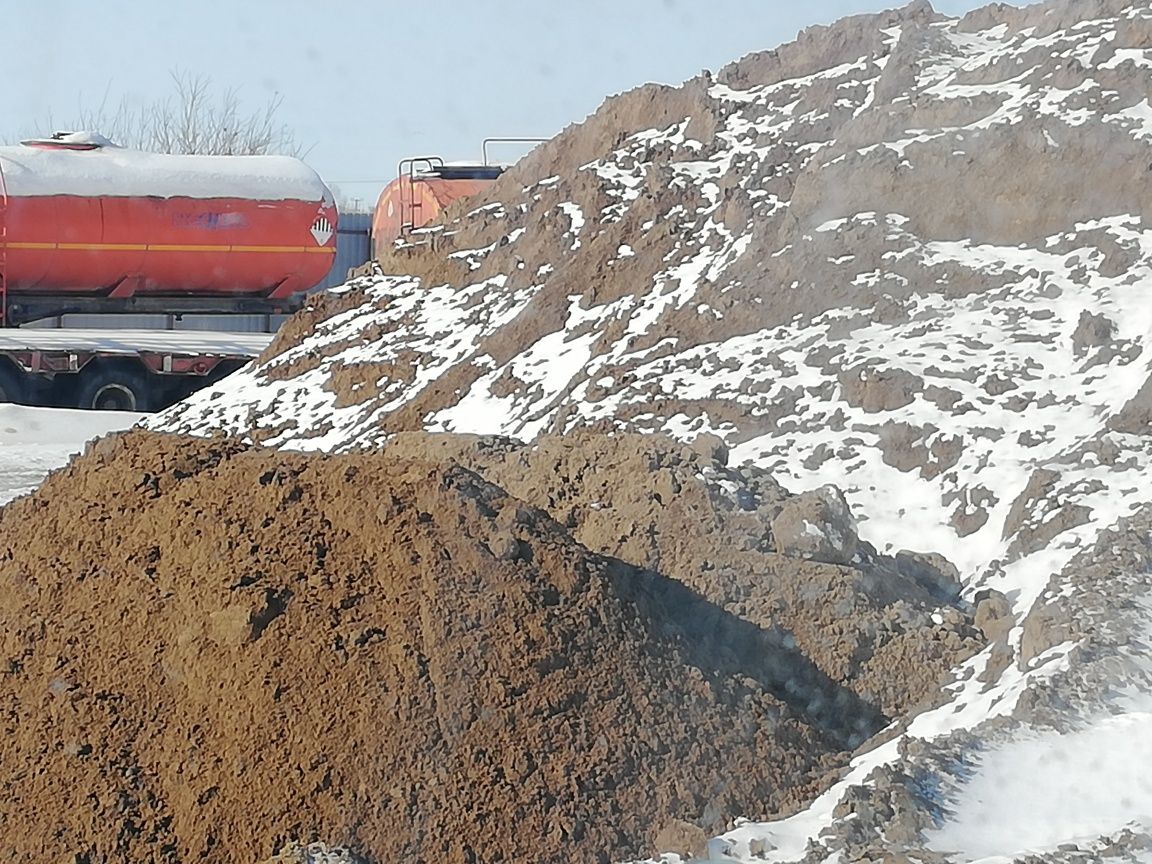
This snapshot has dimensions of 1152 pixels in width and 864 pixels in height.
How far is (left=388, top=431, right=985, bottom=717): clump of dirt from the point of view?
6.05 m

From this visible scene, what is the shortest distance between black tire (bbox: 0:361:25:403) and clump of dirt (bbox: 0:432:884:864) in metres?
12.1

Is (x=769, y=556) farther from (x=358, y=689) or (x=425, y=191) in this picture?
(x=425, y=191)

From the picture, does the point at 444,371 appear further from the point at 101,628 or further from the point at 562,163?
the point at 101,628

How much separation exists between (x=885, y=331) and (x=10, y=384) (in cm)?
1159

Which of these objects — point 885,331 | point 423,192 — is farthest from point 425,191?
point 885,331

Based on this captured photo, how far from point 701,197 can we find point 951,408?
14.5 ft

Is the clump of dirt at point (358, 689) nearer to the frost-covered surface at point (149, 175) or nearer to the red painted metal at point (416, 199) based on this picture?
the frost-covered surface at point (149, 175)

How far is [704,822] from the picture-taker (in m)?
4.85

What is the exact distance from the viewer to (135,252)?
1788 cm

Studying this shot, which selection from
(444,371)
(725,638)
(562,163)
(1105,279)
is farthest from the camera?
(562,163)

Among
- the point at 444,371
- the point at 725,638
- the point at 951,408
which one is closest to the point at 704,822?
the point at 725,638

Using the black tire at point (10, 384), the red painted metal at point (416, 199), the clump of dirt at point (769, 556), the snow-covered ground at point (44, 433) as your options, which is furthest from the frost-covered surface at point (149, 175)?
the clump of dirt at point (769, 556)

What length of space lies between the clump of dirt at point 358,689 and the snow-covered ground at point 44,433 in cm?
879

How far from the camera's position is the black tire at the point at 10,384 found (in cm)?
1697
